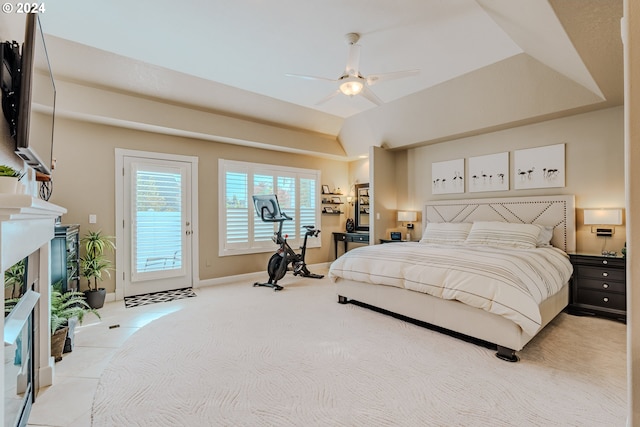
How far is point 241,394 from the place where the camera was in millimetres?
2160

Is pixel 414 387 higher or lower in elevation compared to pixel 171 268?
lower

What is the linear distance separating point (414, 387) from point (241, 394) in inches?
49.9

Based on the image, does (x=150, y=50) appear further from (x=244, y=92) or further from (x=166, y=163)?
(x=166, y=163)

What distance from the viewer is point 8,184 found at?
121cm

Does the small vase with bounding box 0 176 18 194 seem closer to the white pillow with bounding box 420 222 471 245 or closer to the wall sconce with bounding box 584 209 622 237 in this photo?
the white pillow with bounding box 420 222 471 245

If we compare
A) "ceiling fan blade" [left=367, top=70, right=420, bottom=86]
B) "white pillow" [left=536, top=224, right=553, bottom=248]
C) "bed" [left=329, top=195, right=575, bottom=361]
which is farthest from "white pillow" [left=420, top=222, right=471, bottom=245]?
"ceiling fan blade" [left=367, top=70, right=420, bottom=86]

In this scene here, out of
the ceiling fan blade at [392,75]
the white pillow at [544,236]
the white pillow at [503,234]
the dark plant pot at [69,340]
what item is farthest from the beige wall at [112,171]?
the white pillow at [544,236]

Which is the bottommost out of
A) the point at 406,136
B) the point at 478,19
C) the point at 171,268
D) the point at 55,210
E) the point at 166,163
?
the point at 171,268

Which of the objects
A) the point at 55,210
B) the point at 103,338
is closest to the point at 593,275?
the point at 55,210

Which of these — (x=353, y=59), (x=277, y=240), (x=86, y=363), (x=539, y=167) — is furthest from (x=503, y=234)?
(x=86, y=363)

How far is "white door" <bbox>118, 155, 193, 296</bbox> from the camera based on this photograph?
468cm

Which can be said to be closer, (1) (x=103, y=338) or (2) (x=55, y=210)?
(2) (x=55, y=210)

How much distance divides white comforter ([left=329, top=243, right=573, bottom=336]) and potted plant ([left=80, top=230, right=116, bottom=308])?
10.9ft

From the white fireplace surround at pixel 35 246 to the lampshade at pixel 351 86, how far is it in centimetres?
279
